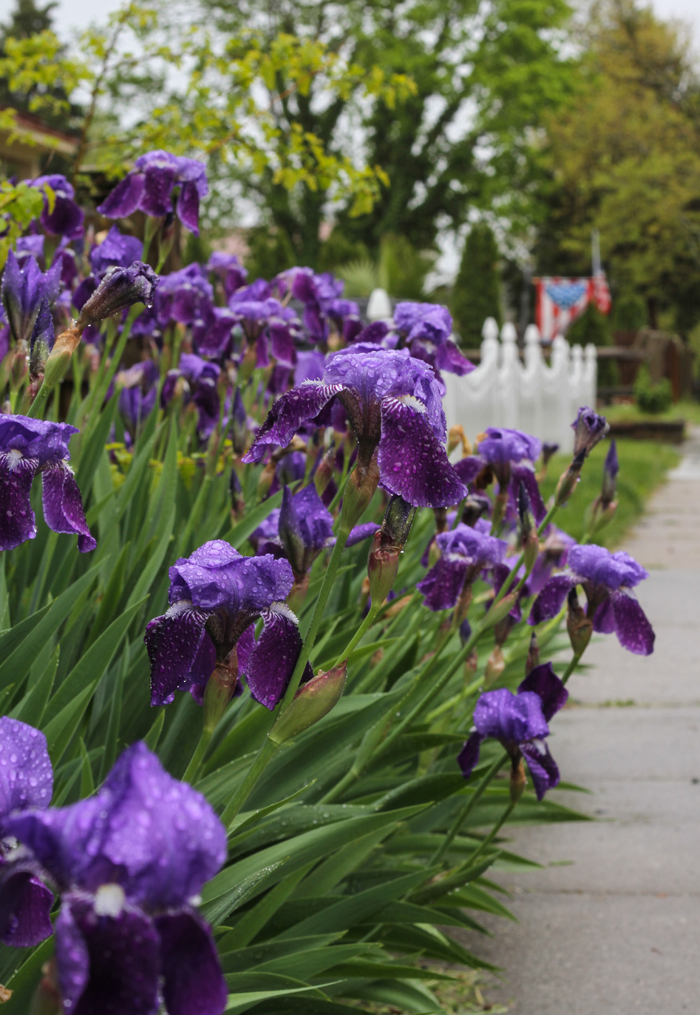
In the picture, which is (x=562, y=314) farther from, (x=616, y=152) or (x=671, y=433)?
(x=671, y=433)

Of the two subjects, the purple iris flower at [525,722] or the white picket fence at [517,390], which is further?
the white picket fence at [517,390]

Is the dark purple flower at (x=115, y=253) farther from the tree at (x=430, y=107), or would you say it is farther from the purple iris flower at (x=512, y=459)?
the tree at (x=430, y=107)

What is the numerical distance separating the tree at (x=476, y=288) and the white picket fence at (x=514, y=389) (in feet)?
23.3

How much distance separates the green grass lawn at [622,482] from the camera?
590cm

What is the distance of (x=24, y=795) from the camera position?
2.23 feet

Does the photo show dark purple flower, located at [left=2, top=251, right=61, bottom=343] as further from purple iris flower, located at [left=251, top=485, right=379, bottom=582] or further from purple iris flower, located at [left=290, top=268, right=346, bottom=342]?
purple iris flower, located at [left=290, top=268, right=346, bottom=342]

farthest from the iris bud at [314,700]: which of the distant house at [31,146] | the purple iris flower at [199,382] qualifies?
the distant house at [31,146]

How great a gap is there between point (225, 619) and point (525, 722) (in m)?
0.67

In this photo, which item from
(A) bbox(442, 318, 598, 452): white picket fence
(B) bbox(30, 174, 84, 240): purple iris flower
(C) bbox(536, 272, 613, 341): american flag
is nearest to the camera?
(B) bbox(30, 174, 84, 240): purple iris flower

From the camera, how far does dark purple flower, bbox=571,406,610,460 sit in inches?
62.3

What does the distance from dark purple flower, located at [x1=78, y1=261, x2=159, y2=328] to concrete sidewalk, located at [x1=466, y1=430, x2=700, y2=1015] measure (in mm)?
1344

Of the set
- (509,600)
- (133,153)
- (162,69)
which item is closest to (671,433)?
(133,153)

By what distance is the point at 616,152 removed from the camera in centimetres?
2206

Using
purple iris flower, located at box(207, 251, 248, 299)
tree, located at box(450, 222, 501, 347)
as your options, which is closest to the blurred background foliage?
tree, located at box(450, 222, 501, 347)
